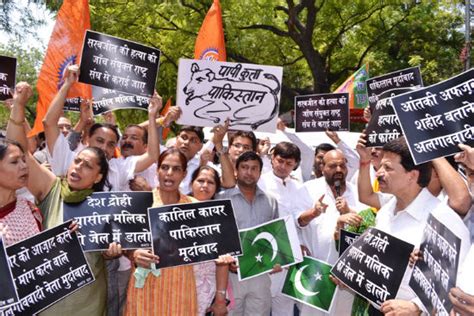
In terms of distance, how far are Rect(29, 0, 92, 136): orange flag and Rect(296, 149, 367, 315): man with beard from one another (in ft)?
9.08

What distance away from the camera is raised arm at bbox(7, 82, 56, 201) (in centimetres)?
400

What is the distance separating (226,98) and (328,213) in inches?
60.9

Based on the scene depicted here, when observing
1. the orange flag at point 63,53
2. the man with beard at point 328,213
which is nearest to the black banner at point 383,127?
the man with beard at point 328,213

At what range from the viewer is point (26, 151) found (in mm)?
3984

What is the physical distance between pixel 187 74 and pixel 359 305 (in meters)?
2.90

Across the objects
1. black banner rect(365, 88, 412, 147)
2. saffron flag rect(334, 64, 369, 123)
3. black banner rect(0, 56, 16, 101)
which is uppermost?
saffron flag rect(334, 64, 369, 123)

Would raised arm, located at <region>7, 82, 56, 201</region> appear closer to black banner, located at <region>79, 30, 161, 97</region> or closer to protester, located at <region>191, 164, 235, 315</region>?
protester, located at <region>191, 164, 235, 315</region>

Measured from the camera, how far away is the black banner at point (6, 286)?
127 inches

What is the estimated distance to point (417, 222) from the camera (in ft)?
11.8

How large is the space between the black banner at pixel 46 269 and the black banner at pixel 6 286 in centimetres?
28

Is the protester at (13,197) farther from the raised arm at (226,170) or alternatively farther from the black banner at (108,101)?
the black banner at (108,101)

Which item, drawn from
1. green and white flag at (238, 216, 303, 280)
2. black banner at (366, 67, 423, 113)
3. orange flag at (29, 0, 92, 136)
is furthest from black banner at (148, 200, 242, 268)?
orange flag at (29, 0, 92, 136)

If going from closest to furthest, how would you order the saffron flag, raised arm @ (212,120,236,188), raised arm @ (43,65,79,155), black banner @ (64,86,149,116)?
raised arm @ (43,65,79,155), raised arm @ (212,120,236,188), black banner @ (64,86,149,116), the saffron flag

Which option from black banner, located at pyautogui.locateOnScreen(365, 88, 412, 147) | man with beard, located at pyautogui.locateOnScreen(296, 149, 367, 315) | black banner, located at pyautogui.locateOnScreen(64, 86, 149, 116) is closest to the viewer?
black banner, located at pyautogui.locateOnScreen(365, 88, 412, 147)
